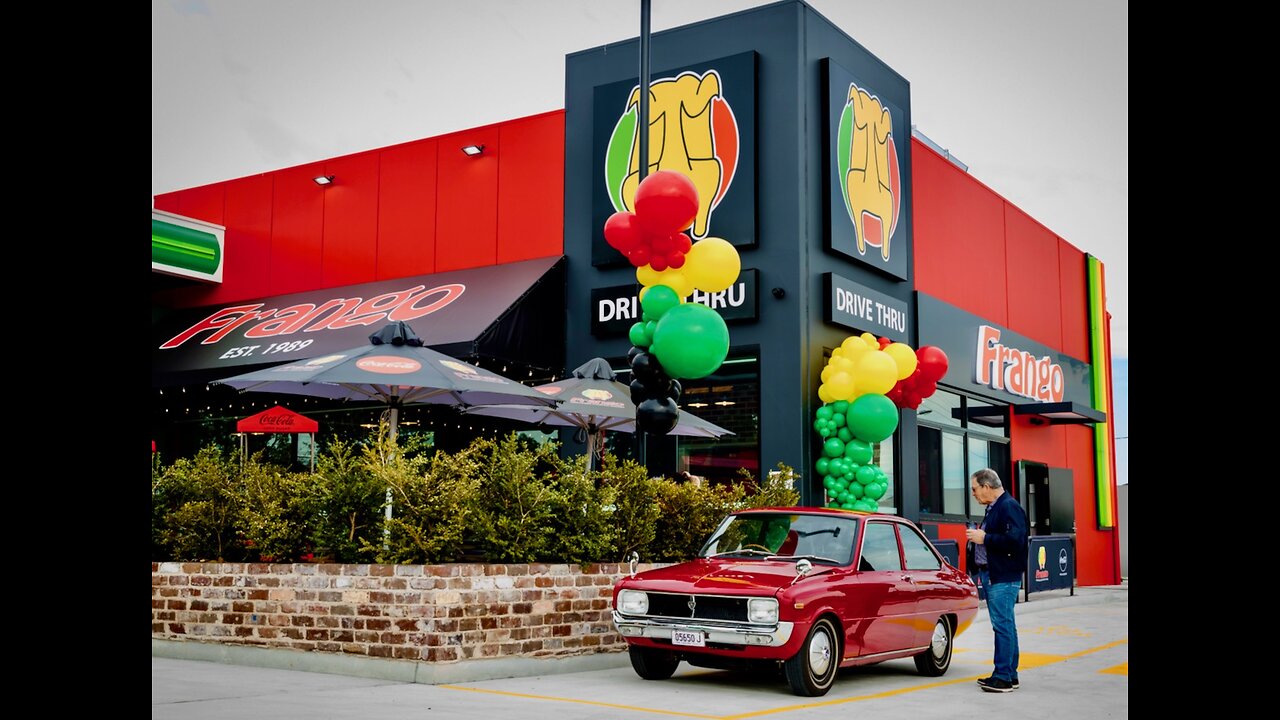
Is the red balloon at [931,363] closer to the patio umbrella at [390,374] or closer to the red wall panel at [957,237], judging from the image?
the red wall panel at [957,237]

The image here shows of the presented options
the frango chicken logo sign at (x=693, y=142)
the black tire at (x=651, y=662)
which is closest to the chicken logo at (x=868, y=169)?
the frango chicken logo sign at (x=693, y=142)

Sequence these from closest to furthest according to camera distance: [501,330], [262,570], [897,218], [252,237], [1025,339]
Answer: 1. [262,570]
2. [501,330]
3. [897,218]
4. [252,237]
5. [1025,339]

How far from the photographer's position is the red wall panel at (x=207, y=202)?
945 inches

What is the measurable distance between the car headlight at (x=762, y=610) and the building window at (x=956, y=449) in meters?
12.2

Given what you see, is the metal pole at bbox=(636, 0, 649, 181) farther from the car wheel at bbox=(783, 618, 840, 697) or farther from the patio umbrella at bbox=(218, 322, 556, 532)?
the car wheel at bbox=(783, 618, 840, 697)

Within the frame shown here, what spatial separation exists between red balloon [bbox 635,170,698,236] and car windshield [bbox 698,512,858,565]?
10.7 feet

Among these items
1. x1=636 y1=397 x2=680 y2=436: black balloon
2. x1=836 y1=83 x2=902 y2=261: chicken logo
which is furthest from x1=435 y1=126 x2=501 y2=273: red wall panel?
x1=636 y1=397 x2=680 y2=436: black balloon

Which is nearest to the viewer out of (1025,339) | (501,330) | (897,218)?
(501,330)

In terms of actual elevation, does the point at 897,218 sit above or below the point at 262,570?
above

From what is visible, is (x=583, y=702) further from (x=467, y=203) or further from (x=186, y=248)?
(x=186, y=248)
